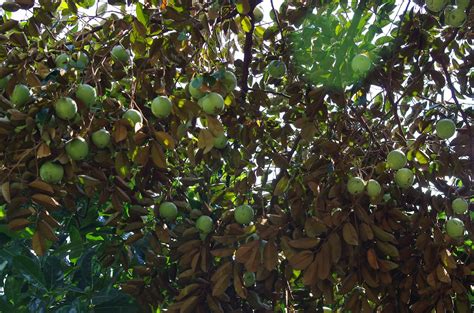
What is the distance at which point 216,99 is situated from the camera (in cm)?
204

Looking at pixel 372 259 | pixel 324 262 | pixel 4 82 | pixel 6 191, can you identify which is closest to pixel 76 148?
pixel 6 191

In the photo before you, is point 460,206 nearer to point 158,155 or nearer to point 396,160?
point 396,160

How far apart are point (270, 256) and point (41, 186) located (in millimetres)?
767

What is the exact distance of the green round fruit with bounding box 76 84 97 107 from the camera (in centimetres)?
203

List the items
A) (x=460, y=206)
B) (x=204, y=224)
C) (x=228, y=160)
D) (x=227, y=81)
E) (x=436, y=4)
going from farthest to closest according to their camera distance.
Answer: (x=228, y=160) → (x=204, y=224) → (x=460, y=206) → (x=436, y=4) → (x=227, y=81)

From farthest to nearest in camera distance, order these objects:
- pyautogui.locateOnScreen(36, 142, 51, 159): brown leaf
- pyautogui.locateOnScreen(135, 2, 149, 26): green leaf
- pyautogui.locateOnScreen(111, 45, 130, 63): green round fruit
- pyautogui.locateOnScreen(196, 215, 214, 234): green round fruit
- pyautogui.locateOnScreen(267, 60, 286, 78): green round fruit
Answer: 1. pyautogui.locateOnScreen(267, 60, 286, 78): green round fruit
2. pyautogui.locateOnScreen(196, 215, 214, 234): green round fruit
3. pyautogui.locateOnScreen(111, 45, 130, 63): green round fruit
4. pyautogui.locateOnScreen(135, 2, 149, 26): green leaf
5. pyautogui.locateOnScreen(36, 142, 51, 159): brown leaf

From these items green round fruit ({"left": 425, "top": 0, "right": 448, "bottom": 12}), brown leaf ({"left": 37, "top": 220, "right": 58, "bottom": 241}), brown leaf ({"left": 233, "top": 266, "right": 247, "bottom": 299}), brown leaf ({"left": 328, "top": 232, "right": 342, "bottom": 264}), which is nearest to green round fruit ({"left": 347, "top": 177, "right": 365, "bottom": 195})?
brown leaf ({"left": 328, "top": 232, "right": 342, "bottom": 264})

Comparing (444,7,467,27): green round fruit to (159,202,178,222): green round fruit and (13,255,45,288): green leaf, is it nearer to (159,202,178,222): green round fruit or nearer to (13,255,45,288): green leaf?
(159,202,178,222): green round fruit

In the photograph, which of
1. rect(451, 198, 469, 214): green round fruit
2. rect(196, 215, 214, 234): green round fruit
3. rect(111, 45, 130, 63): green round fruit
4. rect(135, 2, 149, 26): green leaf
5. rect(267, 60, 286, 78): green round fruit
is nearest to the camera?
rect(135, 2, 149, 26): green leaf

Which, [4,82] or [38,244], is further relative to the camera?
[4,82]

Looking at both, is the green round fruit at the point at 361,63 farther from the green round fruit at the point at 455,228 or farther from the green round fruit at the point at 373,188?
the green round fruit at the point at 455,228

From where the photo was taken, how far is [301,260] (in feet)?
7.48

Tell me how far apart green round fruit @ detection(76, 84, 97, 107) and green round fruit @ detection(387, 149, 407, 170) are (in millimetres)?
962

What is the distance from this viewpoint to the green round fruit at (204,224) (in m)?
2.59
